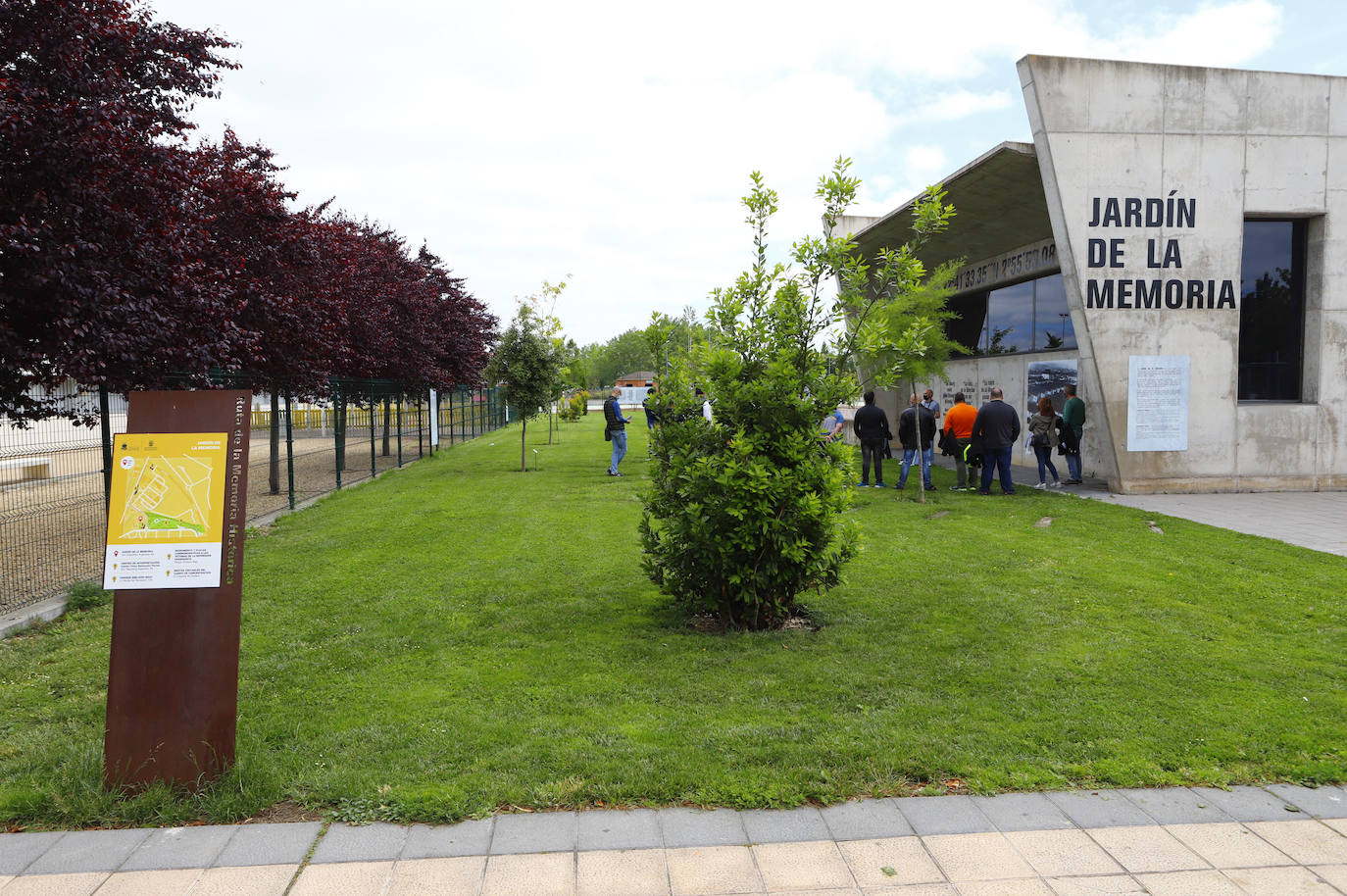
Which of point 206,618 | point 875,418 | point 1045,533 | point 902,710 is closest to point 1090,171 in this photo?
point 875,418

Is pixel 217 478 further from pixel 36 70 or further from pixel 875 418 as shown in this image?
pixel 875 418

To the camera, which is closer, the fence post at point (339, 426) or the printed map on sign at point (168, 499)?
the printed map on sign at point (168, 499)

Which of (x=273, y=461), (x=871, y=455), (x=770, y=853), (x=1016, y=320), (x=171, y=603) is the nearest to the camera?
(x=770, y=853)

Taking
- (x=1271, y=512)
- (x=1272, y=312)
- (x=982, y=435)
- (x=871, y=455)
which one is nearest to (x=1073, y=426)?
(x=982, y=435)

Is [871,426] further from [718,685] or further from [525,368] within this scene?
[718,685]

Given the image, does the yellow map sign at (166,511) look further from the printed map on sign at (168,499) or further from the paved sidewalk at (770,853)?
the paved sidewalk at (770,853)

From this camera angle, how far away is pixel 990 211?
1730cm

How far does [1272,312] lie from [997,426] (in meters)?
5.37

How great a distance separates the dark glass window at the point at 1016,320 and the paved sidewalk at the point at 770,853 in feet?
43.5

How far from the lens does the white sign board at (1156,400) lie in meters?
13.8

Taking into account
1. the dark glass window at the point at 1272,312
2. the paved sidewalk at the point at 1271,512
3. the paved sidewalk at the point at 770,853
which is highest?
the dark glass window at the point at 1272,312

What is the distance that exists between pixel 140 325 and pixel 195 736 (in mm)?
4844

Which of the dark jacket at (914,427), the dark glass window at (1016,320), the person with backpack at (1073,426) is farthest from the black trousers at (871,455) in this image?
the dark glass window at (1016,320)

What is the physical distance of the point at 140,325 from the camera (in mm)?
7258
